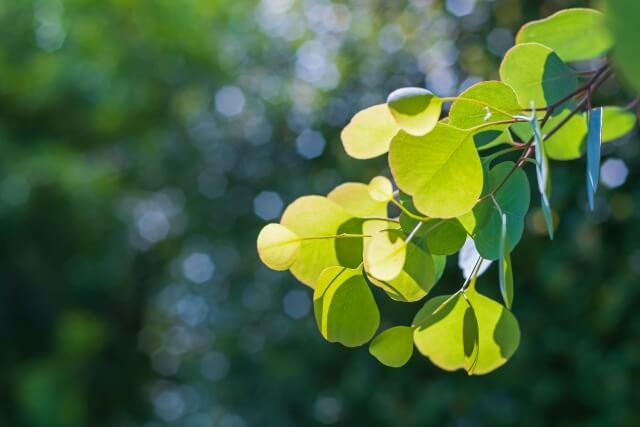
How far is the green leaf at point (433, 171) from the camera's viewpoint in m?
0.42

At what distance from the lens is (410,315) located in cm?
247

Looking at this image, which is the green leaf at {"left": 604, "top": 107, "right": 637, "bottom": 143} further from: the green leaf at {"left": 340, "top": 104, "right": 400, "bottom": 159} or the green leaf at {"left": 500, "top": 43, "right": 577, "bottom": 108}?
the green leaf at {"left": 340, "top": 104, "right": 400, "bottom": 159}

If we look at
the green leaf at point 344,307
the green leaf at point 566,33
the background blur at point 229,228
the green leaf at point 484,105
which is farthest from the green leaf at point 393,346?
the background blur at point 229,228

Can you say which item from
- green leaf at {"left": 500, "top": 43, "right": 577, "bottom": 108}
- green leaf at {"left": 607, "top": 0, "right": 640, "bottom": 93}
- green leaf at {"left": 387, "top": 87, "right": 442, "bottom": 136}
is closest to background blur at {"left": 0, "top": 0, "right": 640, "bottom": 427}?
green leaf at {"left": 500, "top": 43, "right": 577, "bottom": 108}

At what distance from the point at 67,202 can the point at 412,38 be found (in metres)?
2.79

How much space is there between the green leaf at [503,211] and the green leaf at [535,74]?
2.3 inches

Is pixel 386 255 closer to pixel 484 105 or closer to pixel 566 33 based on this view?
pixel 484 105

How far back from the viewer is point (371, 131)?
0.47 m

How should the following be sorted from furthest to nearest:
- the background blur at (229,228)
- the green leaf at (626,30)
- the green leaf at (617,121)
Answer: the background blur at (229,228)
the green leaf at (617,121)
the green leaf at (626,30)

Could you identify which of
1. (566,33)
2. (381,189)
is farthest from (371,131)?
(566,33)

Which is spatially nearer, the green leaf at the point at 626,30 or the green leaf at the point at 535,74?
the green leaf at the point at 626,30

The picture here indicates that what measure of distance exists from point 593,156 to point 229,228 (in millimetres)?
Result: 2756

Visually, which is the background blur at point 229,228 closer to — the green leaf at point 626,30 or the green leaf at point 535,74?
the green leaf at point 535,74

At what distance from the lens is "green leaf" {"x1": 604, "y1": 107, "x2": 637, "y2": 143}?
2.00ft
